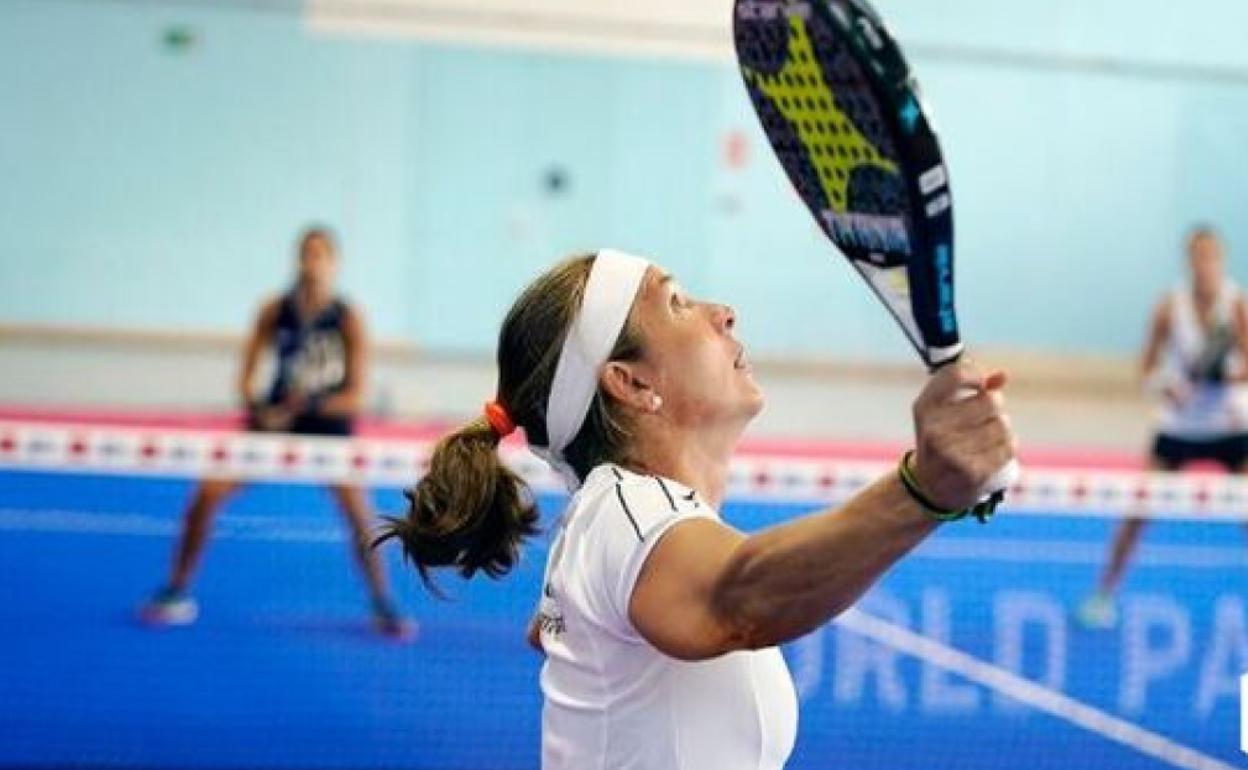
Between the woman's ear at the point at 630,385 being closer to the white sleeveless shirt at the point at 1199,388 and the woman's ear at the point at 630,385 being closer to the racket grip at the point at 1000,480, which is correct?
the racket grip at the point at 1000,480

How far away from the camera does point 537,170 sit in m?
16.9

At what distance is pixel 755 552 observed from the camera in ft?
7.18

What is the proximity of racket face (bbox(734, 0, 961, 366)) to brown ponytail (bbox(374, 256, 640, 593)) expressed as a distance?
0.51m

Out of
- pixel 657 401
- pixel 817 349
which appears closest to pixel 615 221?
pixel 817 349

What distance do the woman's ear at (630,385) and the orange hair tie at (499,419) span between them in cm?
20

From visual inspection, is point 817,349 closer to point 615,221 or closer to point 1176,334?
point 615,221

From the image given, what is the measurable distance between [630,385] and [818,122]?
0.57 meters

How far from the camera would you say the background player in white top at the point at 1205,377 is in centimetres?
951

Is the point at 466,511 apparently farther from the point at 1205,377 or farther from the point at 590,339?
the point at 1205,377

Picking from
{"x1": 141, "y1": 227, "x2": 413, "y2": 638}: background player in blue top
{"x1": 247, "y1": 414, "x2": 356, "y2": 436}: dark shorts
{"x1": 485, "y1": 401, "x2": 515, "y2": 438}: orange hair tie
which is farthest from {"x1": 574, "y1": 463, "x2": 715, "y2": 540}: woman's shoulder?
{"x1": 247, "y1": 414, "x2": 356, "y2": 436}: dark shorts

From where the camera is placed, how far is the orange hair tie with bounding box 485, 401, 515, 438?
112 inches

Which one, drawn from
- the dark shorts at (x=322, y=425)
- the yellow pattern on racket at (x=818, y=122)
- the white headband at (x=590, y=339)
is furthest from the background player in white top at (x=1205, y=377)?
the yellow pattern on racket at (x=818, y=122)

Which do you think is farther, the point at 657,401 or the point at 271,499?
the point at 271,499

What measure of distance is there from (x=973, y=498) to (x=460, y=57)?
1516 cm
